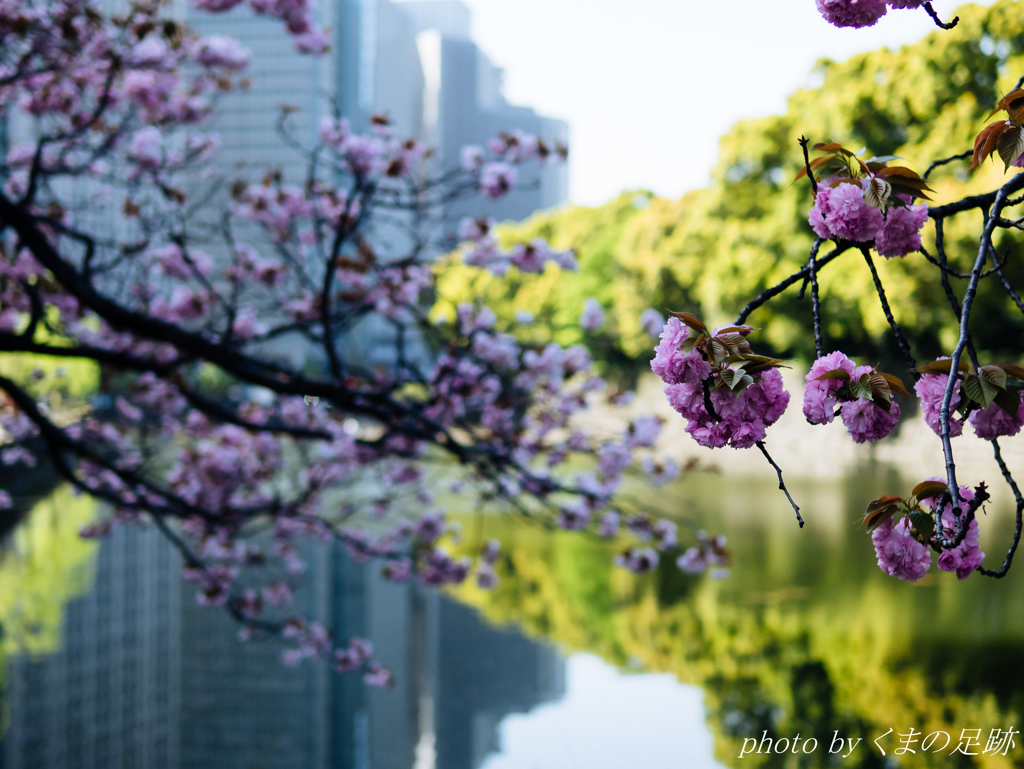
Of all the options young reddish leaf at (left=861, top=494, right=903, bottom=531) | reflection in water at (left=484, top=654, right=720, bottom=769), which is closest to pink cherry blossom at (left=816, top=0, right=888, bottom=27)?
young reddish leaf at (left=861, top=494, right=903, bottom=531)

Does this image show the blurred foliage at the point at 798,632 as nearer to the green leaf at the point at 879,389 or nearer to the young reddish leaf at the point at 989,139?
the green leaf at the point at 879,389

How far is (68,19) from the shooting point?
3.97m

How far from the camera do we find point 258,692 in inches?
261

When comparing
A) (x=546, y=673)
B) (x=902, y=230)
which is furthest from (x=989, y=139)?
(x=546, y=673)

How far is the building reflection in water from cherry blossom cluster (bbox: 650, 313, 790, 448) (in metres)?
4.47

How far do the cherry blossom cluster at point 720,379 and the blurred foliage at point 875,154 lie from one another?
11.3m

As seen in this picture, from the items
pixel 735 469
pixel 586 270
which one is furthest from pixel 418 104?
pixel 735 469

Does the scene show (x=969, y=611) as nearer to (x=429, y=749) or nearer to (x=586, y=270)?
(x=429, y=749)

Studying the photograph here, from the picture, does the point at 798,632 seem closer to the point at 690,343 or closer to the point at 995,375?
the point at 995,375

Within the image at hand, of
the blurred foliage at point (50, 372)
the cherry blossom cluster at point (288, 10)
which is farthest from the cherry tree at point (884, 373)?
the blurred foliage at point (50, 372)

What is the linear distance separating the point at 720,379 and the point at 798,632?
693 centimetres

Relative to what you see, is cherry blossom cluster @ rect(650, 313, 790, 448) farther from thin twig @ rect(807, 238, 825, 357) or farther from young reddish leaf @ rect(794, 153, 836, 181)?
young reddish leaf @ rect(794, 153, 836, 181)

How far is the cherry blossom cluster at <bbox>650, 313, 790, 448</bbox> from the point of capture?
54.7 inches

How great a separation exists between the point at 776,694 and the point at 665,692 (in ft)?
2.56
